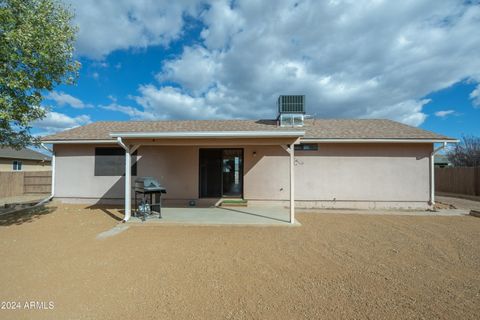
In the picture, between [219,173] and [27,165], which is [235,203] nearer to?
[219,173]

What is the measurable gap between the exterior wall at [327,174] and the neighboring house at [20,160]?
16828 millimetres

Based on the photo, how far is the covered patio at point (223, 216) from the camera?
264 inches

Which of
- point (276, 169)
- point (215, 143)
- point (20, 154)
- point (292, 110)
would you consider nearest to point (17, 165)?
point (20, 154)

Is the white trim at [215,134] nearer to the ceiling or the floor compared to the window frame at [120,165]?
nearer to the ceiling

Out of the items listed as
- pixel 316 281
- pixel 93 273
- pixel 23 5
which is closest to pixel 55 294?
pixel 93 273

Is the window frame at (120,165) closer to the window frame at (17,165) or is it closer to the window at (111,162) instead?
the window at (111,162)

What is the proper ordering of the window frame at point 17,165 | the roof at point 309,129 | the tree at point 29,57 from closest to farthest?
the tree at point 29,57 < the roof at point 309,129 < the window frame at point 17,165

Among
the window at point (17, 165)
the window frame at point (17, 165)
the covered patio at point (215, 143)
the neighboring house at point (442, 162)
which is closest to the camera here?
the covered patio at point (215, 143)

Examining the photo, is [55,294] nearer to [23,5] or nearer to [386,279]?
[386,279]

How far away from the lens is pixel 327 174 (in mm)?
9211

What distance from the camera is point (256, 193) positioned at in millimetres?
9305

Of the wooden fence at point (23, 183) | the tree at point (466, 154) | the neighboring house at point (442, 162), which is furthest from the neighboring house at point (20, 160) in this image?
the neighboring house at point (442, 162)

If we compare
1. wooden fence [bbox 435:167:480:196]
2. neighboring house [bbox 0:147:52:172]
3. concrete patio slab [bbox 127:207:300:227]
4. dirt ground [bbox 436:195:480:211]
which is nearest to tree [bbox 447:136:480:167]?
wooden fence [bbox 435:167:480:196]

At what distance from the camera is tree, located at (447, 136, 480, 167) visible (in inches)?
954
